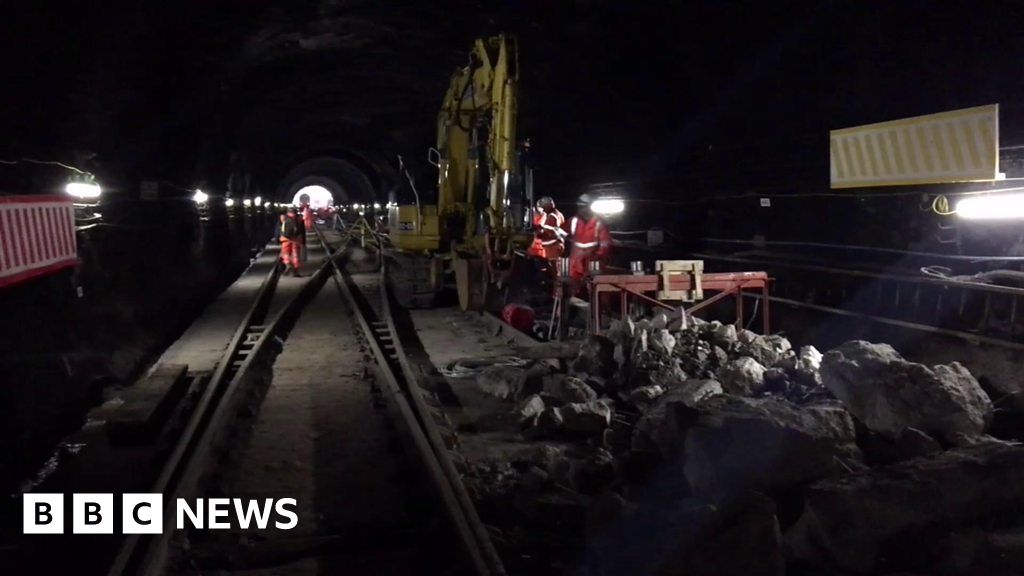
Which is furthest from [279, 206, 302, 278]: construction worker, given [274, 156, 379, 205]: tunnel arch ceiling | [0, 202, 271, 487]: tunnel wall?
[274, 156, 379, 205]: tunnel arch ceiling

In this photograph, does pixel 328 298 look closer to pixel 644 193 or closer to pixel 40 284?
pixel 644 193

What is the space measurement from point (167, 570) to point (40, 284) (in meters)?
6.14

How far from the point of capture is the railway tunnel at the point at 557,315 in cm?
470

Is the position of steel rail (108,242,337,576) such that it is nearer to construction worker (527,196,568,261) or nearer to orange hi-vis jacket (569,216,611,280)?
construction worker (527,196,568,261)

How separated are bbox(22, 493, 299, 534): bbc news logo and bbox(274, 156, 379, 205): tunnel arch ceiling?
37.6m

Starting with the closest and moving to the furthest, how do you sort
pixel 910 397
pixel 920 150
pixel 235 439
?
1. pixel 910 397
2. pixel 235 439
3. pixel 920 150

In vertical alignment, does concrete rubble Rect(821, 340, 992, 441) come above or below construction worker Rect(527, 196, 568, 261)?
below

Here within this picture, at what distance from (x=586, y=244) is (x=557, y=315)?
3.27ft

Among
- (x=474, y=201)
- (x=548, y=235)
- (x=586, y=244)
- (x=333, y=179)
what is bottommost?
(x=586, y=244)

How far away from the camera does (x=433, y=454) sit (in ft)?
19.2

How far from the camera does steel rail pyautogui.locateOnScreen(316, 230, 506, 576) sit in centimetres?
425

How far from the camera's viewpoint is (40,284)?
9.52 m

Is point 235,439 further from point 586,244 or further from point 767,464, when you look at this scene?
point 586,244

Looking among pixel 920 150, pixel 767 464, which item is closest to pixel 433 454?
pixel 767 464
